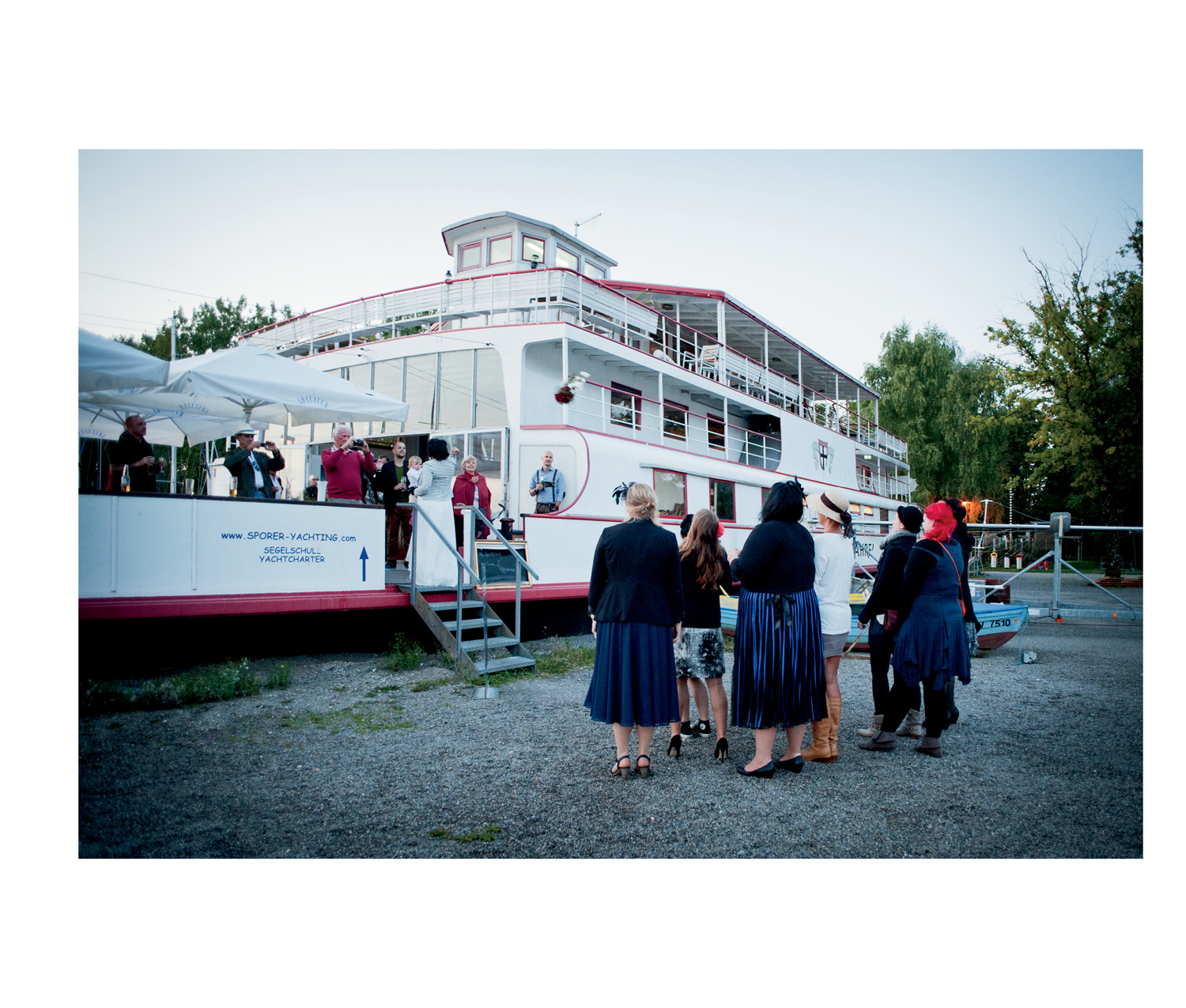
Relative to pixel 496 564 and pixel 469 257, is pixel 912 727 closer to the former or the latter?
pixel 496 564

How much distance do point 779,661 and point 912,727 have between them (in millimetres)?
1832

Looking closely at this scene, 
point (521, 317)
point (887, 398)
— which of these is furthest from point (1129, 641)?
point (887, 398)

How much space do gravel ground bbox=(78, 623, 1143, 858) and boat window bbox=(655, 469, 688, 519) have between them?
5518 millimetres

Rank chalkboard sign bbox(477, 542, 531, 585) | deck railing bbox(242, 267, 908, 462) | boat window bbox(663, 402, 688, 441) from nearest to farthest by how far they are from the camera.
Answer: chalkboard sign bbox(477, 542, 531, 585) → deck railing bbox(242, 267, 908, 462) → boat window bbox(663, 402, 688, 441)

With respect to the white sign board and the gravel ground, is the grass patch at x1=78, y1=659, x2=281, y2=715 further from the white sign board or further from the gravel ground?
the white sign board

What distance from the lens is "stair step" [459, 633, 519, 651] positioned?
6.98 metres

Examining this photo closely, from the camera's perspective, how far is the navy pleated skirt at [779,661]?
405 cm

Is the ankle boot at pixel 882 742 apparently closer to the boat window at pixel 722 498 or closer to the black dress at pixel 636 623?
the black dress at pixel 636 623

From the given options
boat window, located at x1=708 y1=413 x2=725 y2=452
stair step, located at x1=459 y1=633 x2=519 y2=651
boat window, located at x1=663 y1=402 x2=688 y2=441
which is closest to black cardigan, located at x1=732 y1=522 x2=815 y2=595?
Answer: stair step, located at x1=459 y1=633 x2=519 y2=651

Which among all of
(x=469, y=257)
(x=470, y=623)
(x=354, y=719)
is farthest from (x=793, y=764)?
(x=469, y=257)

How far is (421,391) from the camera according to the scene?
1074 centimetres

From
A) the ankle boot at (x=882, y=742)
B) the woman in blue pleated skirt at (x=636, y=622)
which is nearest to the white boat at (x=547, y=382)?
the woman in blue pleated skirt at (x=636, y=622)

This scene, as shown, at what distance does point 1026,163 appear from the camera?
13.3 ft

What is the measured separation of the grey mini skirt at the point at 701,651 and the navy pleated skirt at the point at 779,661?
0.50 metres
